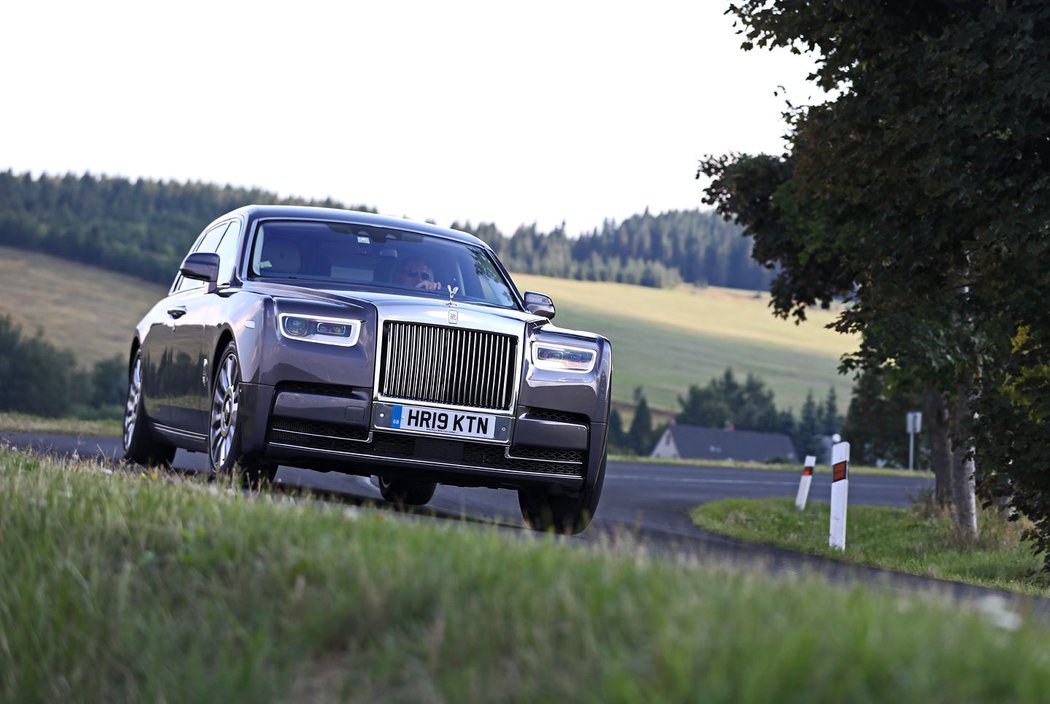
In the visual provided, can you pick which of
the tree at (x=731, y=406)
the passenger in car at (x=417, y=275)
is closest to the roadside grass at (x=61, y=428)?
the passenger in car at (x=417, y=275)

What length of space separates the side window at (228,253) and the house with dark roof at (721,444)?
119603 millimetres

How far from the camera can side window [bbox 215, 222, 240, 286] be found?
10.4 metres

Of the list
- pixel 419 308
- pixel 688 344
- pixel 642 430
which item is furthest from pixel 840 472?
pixel 688 344

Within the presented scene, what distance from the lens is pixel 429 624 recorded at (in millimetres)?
4148

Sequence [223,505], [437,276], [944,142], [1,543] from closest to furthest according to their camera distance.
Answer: [1,543], [223,505], [437,276], [944,142]

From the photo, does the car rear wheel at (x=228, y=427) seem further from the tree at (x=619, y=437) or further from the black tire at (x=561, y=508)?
the tree at (x=619, y=437)

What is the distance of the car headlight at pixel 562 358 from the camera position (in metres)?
9.16

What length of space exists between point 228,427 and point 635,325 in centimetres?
14186

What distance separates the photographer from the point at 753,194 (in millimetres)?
21078

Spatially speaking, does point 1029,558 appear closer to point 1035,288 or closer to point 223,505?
point 1035,288

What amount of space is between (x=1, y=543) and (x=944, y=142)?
9.06 meters

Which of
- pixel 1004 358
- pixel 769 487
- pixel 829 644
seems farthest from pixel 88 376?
pixel 829 644

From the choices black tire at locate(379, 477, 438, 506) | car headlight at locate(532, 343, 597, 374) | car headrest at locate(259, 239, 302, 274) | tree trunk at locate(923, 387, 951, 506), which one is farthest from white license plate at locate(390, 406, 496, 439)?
tree trunk at locate(923, 387, 951, 506)

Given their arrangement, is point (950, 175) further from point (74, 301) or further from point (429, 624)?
point (74, 301)
